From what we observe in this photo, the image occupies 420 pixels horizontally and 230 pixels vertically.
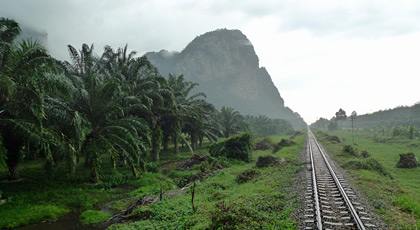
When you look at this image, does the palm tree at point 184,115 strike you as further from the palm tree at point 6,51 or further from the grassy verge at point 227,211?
the palm tree at point 6,51

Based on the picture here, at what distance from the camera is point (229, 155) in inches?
876

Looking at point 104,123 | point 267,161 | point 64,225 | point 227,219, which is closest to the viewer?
point 227,219

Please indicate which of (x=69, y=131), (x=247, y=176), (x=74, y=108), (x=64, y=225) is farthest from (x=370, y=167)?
(x=74, y=108)

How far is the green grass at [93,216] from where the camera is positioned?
371 inches

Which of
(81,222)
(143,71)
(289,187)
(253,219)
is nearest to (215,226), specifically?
(253,219)

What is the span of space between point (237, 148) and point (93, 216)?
14707 millimetres

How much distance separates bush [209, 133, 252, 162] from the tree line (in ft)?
15.8

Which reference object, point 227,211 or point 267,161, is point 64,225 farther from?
point 267,161

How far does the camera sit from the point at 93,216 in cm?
982

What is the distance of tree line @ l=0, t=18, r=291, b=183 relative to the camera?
9801mm

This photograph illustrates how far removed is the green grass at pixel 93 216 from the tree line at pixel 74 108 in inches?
97.5

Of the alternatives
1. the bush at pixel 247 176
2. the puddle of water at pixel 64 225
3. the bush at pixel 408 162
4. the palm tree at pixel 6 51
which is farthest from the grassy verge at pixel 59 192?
the bush at pixel 408 162

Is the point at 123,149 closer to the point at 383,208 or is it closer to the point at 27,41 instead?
the point at 27,41

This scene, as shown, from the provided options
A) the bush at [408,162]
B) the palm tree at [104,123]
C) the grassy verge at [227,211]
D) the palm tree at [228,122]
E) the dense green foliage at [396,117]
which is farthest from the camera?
the dense green foliage at [396,117]
